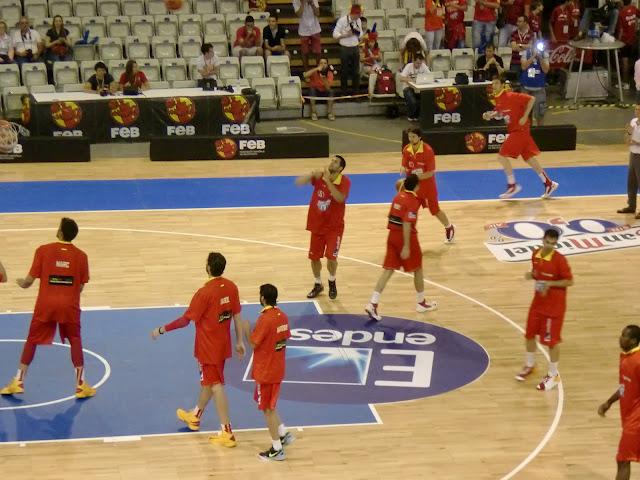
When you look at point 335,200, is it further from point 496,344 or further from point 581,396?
point 581,396

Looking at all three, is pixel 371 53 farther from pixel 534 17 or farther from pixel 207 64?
pixel 534 17

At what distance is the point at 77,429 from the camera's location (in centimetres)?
1084

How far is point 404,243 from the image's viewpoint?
1327 cm

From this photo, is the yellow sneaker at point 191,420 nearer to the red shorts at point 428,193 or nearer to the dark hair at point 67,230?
the dark hair at point 67,230

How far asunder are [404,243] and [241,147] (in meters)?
9.40

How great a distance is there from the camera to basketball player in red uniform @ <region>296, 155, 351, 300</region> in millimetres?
13773

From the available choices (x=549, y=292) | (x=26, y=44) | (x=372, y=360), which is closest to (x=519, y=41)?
(x=26, y=44)

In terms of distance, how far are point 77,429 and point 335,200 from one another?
4.60m

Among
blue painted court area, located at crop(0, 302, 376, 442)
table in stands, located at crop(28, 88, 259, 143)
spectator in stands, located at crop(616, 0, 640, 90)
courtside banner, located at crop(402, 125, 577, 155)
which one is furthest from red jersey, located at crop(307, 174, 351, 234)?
spectator in stands, located at crop(616, 0, 640, 90)

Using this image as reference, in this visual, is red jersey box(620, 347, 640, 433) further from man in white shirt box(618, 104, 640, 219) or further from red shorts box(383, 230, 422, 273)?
man in white shirt box(618, 104, 640, 219)


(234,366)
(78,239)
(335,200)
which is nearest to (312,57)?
(78,239)

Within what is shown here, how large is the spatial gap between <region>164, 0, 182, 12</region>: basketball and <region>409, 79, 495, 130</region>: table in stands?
5.74 meters

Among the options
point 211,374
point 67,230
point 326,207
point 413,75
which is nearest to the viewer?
point 211,374

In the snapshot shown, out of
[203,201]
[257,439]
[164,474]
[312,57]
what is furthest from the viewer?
[312,57]
